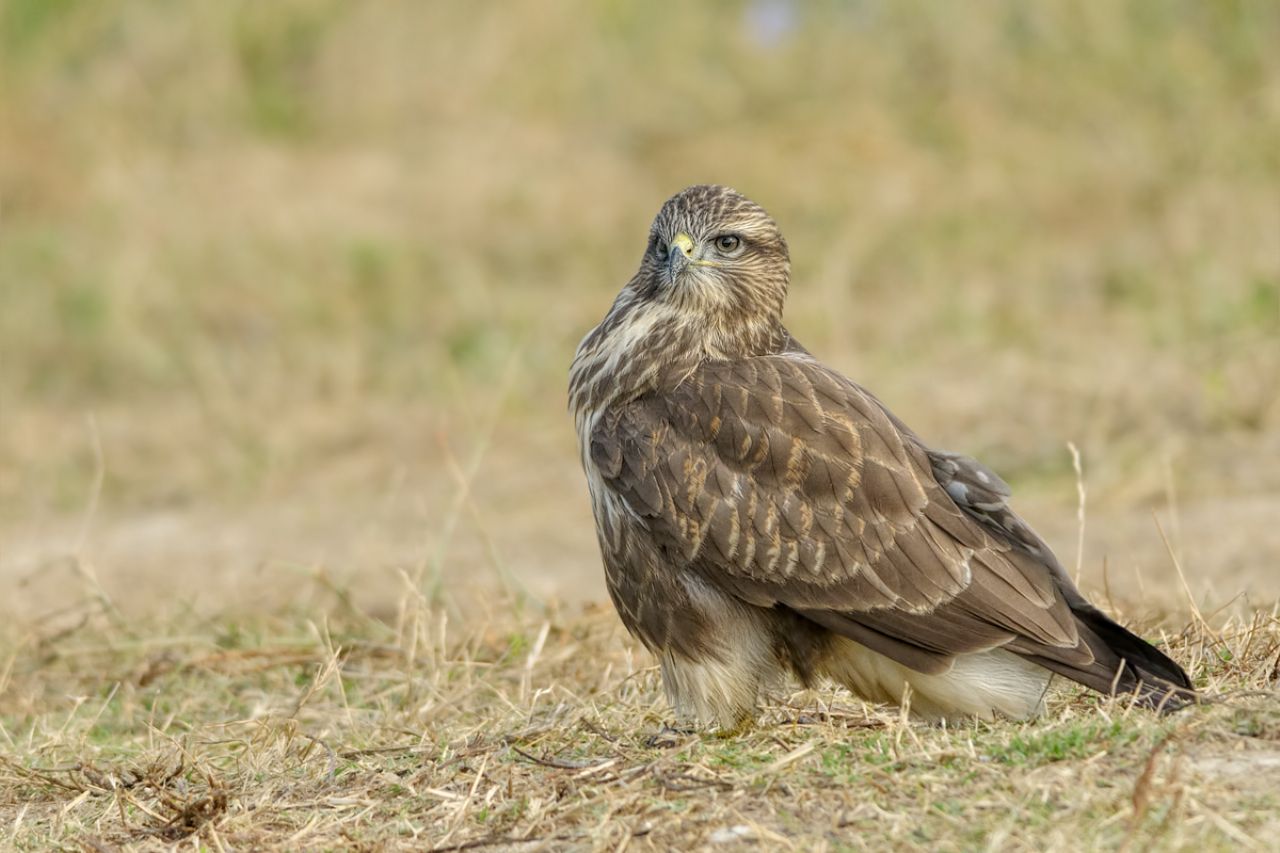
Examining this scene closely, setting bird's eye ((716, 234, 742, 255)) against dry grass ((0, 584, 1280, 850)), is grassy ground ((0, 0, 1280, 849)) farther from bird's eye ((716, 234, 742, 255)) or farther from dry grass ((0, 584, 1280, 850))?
bird's eye ((716, 234, 742, 255))

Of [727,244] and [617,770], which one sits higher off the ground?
[727,244]

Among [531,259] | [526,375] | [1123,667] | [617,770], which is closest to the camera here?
[617,770]

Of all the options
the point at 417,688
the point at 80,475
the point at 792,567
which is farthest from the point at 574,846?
the point at 80,475

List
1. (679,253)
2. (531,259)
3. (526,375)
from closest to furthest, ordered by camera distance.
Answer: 1. (679,253)
2. (526,375)
3. (531,259)

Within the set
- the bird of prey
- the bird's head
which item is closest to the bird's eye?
the bird's head

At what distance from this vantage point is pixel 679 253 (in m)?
4.58

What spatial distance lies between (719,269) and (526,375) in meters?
5.50

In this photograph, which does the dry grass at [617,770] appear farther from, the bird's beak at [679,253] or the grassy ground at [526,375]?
the bird's beak at [679,253]

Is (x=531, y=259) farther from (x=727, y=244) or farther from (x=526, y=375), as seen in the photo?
(x=727, y=244)

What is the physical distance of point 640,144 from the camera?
45.8 ft

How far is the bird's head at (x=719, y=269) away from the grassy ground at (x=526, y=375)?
101 centimetres

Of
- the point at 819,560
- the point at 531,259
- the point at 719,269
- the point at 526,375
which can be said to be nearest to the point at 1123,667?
the point at 819,560

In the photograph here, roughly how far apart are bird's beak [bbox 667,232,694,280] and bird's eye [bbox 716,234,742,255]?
84 millimetres

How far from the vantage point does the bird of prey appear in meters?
3.91
